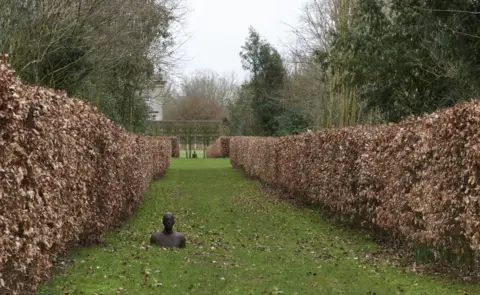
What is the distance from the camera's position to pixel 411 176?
335 inches

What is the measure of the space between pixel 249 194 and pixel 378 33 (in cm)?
717

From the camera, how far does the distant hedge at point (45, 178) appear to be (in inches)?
188

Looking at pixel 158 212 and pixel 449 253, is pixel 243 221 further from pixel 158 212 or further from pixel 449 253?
pixel 449 253

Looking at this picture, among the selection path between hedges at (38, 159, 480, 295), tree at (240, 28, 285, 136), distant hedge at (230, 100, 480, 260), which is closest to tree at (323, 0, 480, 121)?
distant hedge at (230, 100, 480, 260)

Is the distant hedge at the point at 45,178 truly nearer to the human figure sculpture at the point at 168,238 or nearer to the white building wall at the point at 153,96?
the human figure sculpture at the point at 168,238

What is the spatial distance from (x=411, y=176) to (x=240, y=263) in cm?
296

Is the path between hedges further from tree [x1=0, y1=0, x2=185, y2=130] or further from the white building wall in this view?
the white building wall

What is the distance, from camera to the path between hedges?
6736 mm

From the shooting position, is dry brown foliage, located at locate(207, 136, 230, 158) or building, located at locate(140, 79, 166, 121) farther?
dry brown foliage, located at locate(207, 136, 230, 158)

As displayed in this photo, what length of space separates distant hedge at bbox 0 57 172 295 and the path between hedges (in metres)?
0.59

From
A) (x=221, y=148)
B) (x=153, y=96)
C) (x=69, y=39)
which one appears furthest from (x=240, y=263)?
(x=221, y=148)

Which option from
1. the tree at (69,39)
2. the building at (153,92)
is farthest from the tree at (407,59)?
the building at (153,92)

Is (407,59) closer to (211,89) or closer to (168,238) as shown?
(168,238)

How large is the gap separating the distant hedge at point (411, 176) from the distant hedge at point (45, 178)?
4757 millimetres
